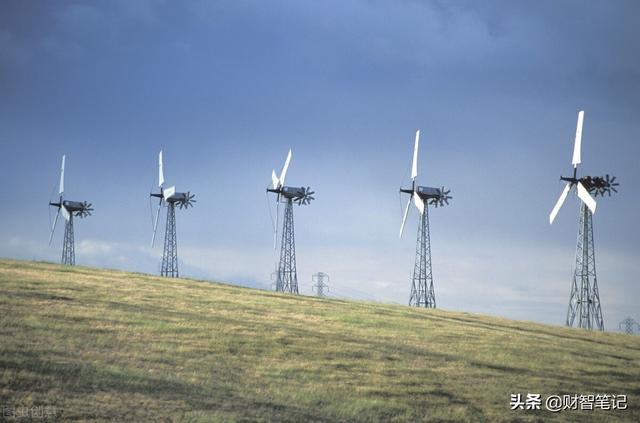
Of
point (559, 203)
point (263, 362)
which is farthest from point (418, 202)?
point (263, 362)

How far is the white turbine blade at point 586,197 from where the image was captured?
260 feet

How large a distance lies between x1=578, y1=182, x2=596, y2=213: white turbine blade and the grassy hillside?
2427 cm

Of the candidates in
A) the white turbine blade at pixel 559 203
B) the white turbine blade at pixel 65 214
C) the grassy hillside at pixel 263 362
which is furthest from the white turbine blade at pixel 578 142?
the white turbine blade at pixel 65 214

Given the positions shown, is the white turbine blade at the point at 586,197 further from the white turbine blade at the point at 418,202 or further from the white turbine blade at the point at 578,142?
the white turbine blade at the point at 418,202

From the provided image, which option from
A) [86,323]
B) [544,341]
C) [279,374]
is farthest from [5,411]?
[544,341]

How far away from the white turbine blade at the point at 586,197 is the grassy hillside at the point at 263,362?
24273mm

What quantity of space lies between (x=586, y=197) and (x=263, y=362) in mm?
59248

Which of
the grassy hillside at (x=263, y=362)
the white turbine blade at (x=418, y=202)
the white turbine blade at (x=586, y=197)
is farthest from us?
the white turbine blade at (x=418, y=202)

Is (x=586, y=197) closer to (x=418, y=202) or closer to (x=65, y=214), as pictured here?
(x=418, y=202)

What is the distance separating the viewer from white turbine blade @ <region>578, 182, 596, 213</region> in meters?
79.3

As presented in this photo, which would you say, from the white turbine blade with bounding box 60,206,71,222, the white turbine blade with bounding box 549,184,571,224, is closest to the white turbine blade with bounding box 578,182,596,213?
the white turbine blade with bounding box 549,184,571,224

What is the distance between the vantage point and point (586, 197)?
81438mm

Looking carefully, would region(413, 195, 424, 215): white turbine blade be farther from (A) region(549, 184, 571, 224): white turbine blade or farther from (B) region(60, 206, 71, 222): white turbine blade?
(B) region(60, 206, 71, 222): white turbine blade

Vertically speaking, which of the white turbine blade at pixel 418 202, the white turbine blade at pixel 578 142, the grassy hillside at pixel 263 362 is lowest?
the grassy hillside at pixel 263 362
